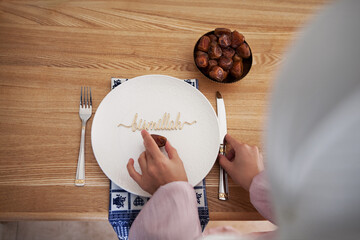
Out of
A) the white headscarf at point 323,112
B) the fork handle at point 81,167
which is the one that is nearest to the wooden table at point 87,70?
the fork handle at point 81,167

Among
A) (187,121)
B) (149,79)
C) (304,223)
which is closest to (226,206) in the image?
(187,121)

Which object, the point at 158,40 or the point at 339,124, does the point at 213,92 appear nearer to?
the point at 158,40

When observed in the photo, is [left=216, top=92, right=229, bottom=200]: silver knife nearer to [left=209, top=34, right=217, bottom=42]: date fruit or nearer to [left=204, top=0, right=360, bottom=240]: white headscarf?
[left=209, top=34, right=217, bottom=42]: date fruit

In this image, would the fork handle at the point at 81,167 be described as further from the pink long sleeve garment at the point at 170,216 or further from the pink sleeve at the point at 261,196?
the pink sleeve at the point at 261,196

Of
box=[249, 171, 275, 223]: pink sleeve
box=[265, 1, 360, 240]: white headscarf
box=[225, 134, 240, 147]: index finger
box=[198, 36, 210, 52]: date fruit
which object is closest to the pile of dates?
box=[198, 36, 210, 52]: date fruit

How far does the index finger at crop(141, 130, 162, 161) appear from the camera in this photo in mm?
503

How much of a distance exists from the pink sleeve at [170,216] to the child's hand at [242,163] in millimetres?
116

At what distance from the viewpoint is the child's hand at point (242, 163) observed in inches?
20.8

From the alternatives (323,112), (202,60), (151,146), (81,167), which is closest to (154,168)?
(151,146)

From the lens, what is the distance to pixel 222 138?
0.57 meters

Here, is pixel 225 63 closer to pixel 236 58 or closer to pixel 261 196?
pixel 236 58

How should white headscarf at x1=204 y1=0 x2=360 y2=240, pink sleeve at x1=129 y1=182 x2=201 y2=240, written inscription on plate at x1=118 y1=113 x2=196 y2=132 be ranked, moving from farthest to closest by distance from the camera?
written inscription on plate at x1=118 y1=113 x2=196 y2=132, pink sleeve at x1=129 y1=182 x2=201 y2=240, white headscarf at x1=204 y1=0 x2=360 y2=240

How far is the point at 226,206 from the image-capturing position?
54 cm

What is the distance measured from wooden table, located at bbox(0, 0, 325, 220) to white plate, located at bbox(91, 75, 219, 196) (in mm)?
39
